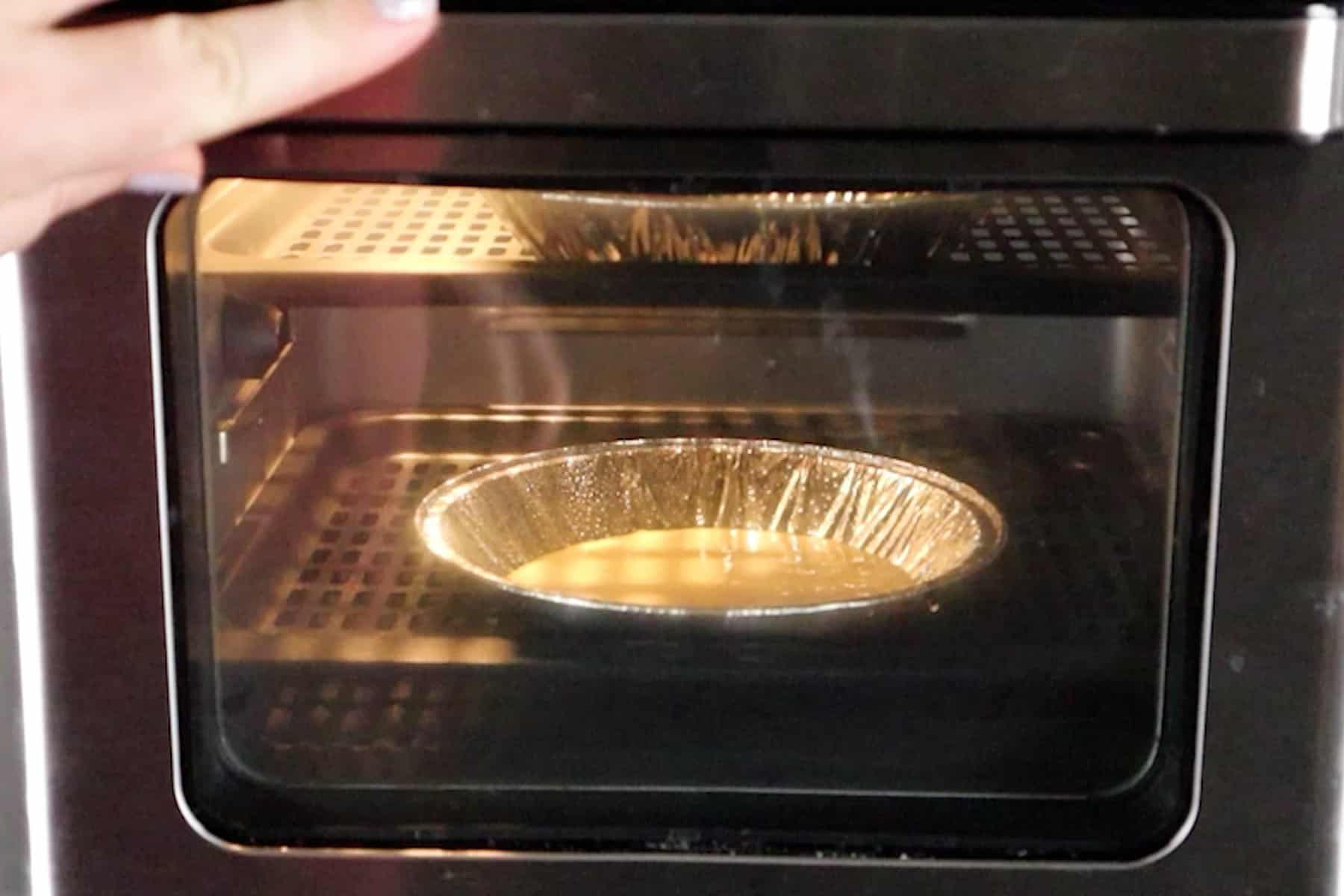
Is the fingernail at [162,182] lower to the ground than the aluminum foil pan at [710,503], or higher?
higher

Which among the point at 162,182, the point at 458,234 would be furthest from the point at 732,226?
the point at 162,182

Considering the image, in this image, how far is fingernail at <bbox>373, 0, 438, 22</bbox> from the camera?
466 millimetres

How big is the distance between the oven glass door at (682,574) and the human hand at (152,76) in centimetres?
5

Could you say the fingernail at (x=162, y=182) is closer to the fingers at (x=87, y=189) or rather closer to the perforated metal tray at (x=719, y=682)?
the fingers at (x=87, y=189)

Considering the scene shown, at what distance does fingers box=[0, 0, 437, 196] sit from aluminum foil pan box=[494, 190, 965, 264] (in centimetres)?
11

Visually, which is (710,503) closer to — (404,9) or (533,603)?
(533,603)

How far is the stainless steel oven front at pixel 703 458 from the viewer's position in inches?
18.9

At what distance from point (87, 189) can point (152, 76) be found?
57 millimetres

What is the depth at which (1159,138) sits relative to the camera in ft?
1.57

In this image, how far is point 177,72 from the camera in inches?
17.5

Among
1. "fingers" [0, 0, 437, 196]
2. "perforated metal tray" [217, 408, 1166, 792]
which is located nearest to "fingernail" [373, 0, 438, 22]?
"fingers" [0, 0, 437, 196]

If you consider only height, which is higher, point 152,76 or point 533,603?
point 152,76

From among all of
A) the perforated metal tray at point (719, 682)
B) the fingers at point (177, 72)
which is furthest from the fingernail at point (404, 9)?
the perforated metal tray at point (719, 682)

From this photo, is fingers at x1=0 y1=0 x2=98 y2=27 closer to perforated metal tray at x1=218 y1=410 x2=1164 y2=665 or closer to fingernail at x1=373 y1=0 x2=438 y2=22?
fingernail at x1=373 y1=0 x2=438 y2=22
